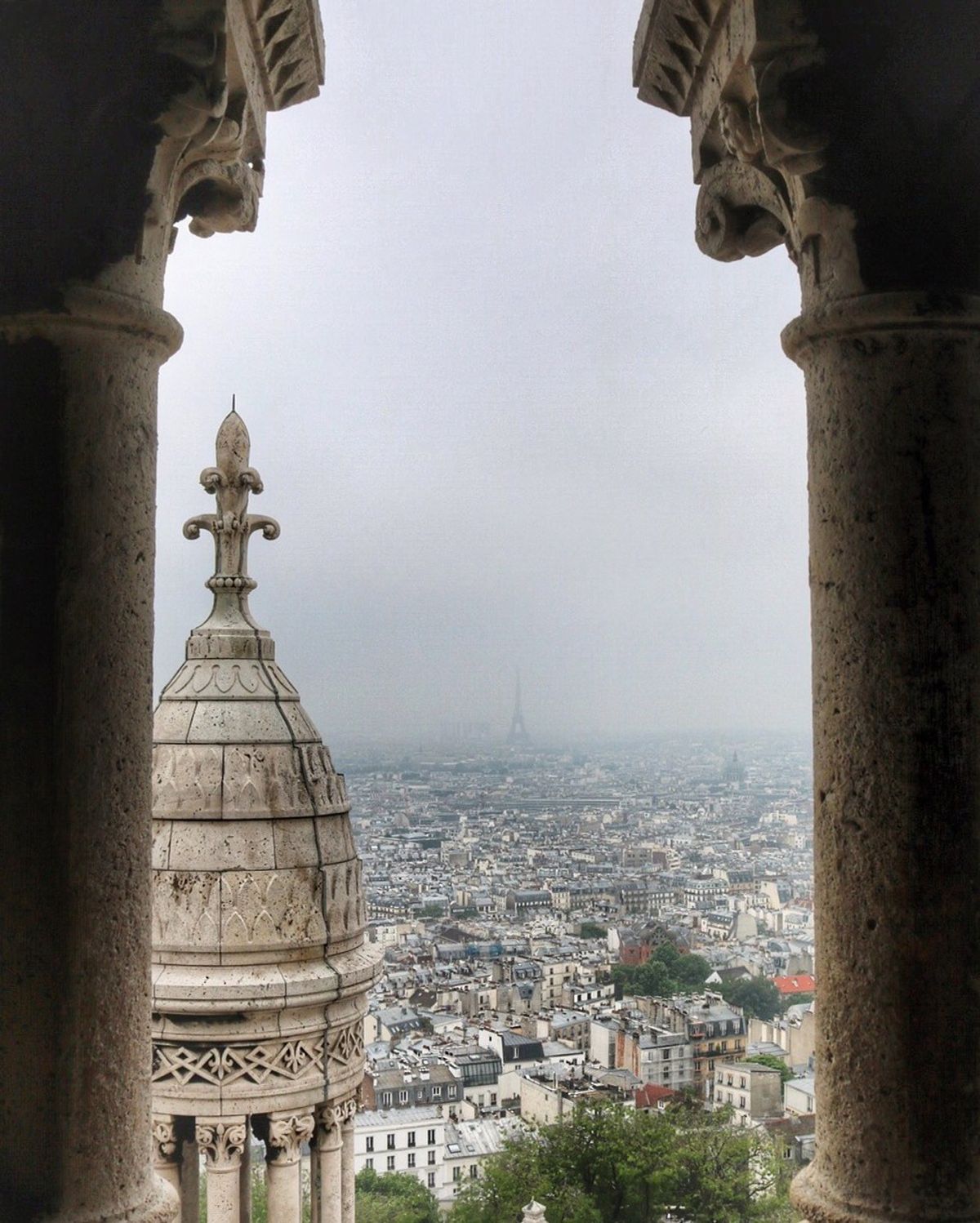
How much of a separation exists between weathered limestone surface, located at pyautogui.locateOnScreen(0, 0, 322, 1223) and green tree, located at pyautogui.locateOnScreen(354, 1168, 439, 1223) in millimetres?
11909

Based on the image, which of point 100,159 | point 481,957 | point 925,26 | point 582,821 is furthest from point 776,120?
point 582,821

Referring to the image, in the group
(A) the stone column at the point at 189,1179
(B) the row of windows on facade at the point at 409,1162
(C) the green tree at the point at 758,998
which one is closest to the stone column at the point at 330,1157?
(A) the stone column at the point at 189,1179

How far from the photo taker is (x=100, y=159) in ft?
7.52

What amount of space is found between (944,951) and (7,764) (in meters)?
1.70

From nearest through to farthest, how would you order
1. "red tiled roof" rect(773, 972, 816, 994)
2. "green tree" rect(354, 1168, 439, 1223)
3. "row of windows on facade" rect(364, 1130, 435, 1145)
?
"red tiled roof" rect(773, 972, 816, 994)
"green tree" rect(354, 1168, 439, 1223)
"row of windows on facade" rect(364, 1130, 435, 1145)

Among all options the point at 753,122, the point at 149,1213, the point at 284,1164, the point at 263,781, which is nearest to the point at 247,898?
the point at 263,781

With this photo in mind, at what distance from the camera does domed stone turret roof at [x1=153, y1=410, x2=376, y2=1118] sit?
13.5 ft

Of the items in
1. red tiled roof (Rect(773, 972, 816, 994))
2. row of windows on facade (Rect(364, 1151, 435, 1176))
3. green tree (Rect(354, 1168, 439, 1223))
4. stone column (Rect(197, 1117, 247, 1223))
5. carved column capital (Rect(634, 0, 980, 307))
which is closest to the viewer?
carved column capital (Rect(634, 0, 980, 307))

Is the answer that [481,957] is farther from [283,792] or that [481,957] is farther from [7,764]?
[7,764]

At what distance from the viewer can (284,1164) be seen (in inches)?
168

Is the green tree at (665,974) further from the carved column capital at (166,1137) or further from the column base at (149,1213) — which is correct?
the column base at (149,1213)

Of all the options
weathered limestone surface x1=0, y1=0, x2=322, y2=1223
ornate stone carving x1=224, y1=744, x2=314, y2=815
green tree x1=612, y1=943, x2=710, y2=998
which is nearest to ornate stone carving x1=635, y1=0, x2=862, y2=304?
weathered limestone surface x1=0, y1=0, x2=322, y2=1223

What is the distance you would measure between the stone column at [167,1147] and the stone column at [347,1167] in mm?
573

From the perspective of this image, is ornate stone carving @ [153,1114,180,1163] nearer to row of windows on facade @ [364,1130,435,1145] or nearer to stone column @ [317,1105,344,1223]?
stone column @ [317,1105,344,1223]
